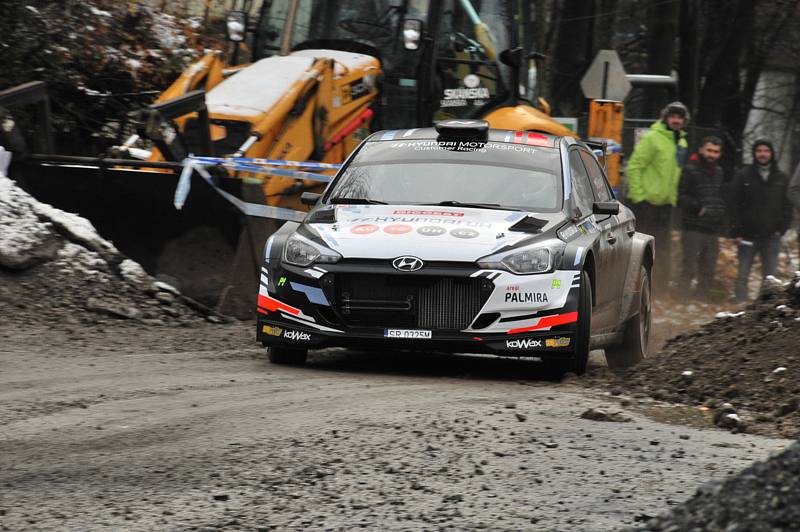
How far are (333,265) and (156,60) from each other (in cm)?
1267

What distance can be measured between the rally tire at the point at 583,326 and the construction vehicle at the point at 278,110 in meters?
3.88

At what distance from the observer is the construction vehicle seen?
12430mm

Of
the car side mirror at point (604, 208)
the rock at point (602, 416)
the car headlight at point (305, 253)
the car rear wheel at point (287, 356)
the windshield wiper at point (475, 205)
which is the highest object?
the windshield wiper at point (475, 205)

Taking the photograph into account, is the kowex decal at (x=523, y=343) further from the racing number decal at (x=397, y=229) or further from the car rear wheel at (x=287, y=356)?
the car rear wheel at (x=287, y=356)

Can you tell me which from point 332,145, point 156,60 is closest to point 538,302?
point 332,145

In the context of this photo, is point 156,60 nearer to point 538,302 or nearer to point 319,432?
point 538,302

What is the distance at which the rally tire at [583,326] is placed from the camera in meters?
9.19

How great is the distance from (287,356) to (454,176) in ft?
5.81

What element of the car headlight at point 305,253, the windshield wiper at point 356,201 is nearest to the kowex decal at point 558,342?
the car headlight at point 305,253

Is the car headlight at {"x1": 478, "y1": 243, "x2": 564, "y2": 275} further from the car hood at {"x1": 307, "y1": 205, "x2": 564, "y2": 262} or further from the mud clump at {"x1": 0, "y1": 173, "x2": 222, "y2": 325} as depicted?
the mud clump at {"x1": 0, "y1": 173, "x2": 222, "y2": 325}

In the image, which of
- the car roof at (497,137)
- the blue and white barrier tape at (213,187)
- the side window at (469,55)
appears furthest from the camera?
the side window at (469,55)

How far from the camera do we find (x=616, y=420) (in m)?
7.40

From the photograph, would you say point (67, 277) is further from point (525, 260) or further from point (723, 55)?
point (723, 55)

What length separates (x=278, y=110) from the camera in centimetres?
1405
